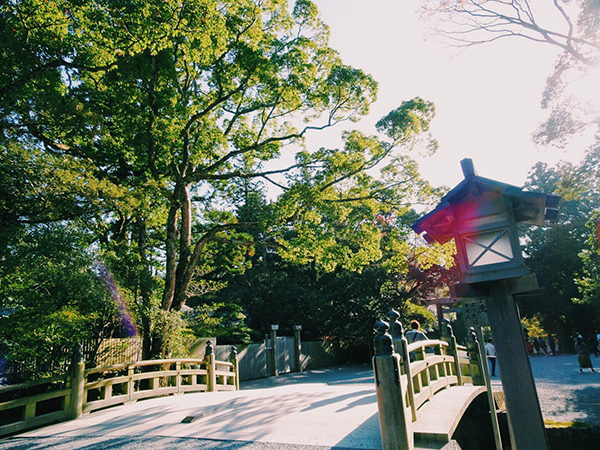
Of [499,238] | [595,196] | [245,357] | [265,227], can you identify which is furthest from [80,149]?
[595,196]

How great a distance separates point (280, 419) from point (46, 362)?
6971 millimetres

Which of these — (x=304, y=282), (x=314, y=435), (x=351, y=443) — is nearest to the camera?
(x=351, y=443)

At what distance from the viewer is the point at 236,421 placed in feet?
20.4

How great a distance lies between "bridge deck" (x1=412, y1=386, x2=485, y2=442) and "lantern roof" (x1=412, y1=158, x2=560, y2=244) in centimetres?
257

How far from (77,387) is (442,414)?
6.92 meters

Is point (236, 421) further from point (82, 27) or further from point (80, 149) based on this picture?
point (80, 149)

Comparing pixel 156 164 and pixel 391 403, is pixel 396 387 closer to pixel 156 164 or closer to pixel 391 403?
pixel 391 403

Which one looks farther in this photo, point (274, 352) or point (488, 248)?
point (274, 352)

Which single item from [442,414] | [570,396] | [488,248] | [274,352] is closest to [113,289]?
[442,414]

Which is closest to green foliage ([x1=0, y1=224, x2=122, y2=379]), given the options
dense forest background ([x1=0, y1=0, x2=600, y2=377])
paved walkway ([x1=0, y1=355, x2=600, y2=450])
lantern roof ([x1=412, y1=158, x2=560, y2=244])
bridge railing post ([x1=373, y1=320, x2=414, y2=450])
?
dense forest background ([x1=0, y1=0, x2=600, y2=377])

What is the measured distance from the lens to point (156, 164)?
42.0 ft

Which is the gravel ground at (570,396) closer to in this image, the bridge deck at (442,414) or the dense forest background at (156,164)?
the bridge deck at (442,414)

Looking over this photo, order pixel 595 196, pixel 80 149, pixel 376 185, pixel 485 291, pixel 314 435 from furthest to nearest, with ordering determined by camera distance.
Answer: pixel 595 196 → pixel 376 185 → pixel 80 149 → pixel 314 435 → pixel 485 291

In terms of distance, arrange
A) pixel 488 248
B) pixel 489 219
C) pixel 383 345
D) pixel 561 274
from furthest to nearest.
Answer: pixel 561 274 → pixel 383 345 → pixel 489 219 → pixel 488 248
